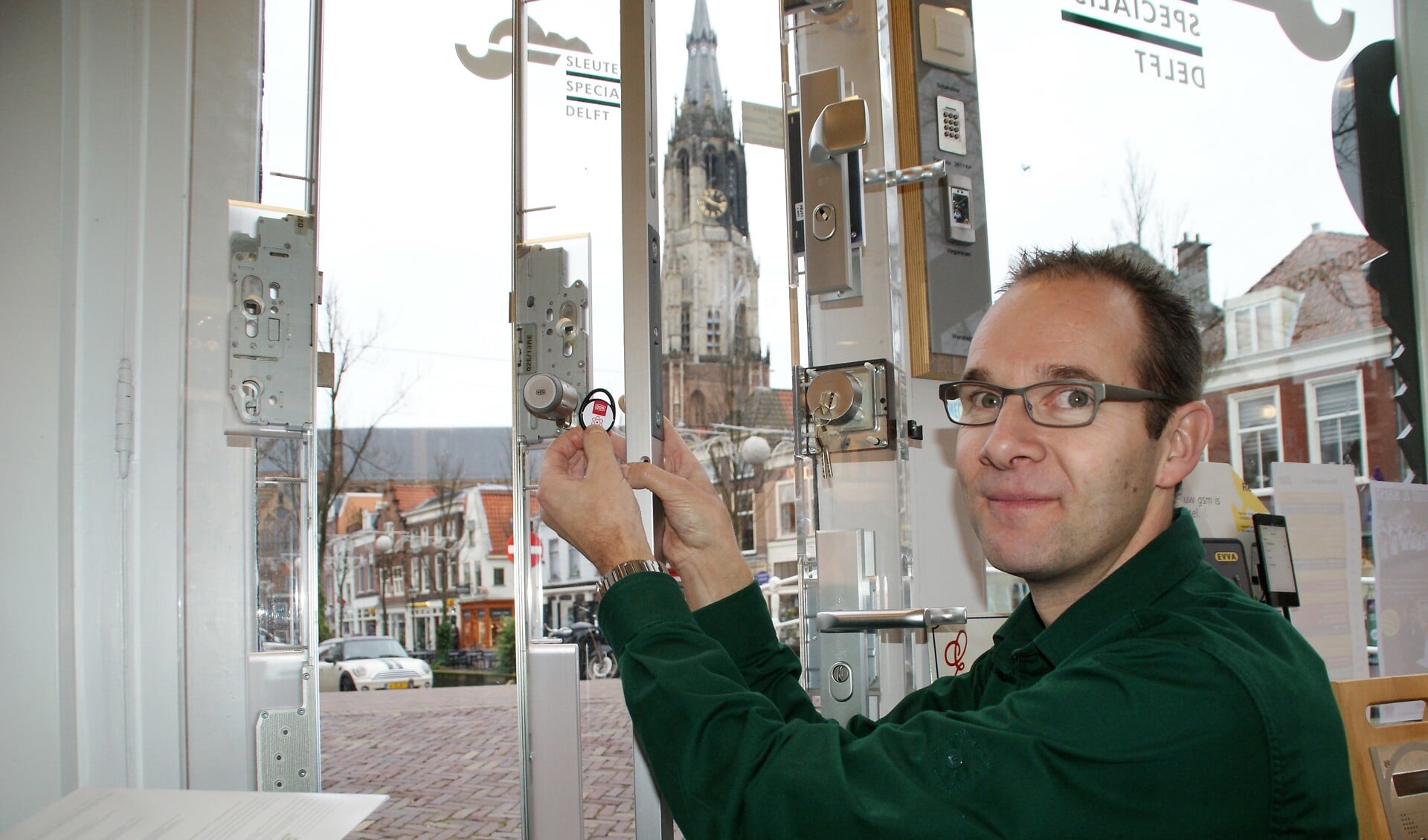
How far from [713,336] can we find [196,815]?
346 inches

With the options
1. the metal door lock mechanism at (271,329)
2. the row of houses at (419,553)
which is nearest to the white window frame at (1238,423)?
the metal door lock mechanism at (271,329)

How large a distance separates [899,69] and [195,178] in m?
1.46

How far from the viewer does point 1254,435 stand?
3.16 m

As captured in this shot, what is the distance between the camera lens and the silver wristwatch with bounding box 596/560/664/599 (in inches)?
42.4

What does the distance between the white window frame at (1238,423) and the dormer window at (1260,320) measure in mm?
144

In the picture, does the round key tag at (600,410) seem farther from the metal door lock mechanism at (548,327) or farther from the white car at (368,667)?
the white car at (368,667)

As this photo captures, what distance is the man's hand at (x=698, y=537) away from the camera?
4.12 ft

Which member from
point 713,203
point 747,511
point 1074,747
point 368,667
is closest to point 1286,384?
point 747,511

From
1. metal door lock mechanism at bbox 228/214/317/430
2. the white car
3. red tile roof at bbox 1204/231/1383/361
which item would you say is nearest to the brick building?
red tile roof at bbox 1204/231/1383/361

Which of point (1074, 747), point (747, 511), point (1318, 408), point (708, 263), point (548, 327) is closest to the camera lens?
point (1074, 747)

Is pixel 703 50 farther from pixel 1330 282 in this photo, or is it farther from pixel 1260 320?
pixel 1330 282

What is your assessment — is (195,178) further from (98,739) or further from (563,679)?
(563,679)

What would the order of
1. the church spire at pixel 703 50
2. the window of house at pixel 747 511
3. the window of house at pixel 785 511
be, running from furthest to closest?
the window of house at pixel 747 511
the church spire at pixel 703 50
the window of house at pixel 785 511

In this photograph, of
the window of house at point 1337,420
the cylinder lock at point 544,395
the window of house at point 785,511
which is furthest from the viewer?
the window of house at point 1337,420
